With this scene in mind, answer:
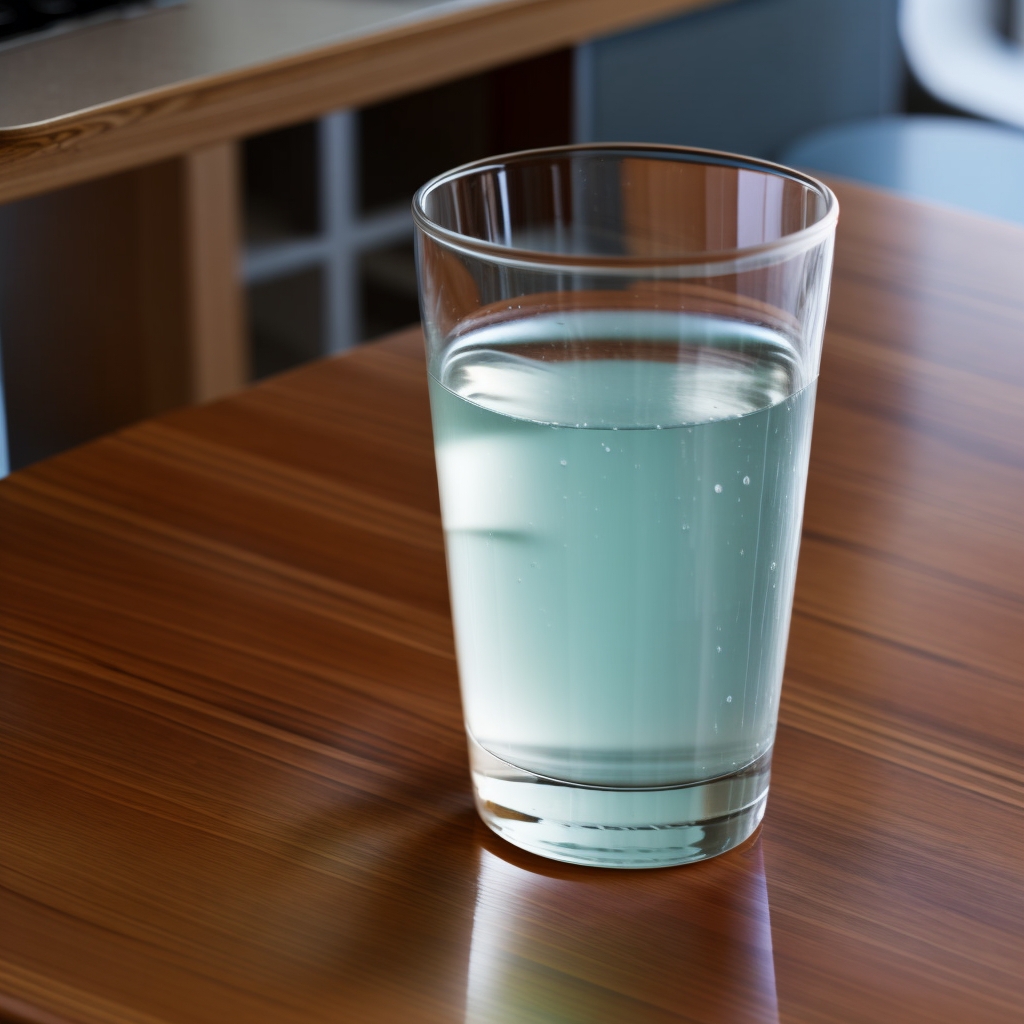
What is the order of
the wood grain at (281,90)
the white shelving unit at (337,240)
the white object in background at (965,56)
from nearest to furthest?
the wood grain at (281,90), the white shelving unit at (337,240), the white object in background at (965,56)

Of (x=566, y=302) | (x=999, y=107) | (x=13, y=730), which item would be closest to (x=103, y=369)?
(x=13, y=730)

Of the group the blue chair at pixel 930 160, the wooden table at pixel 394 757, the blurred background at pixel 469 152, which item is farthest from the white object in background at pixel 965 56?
the wooden table at pixel 394 757

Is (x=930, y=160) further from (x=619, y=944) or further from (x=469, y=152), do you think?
(x=619, y=944)

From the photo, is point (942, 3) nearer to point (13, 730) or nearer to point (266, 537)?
point (266, 537)

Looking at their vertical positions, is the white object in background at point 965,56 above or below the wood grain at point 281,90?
below

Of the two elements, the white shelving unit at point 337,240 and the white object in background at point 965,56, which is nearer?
the white shelving unit at point 337,240

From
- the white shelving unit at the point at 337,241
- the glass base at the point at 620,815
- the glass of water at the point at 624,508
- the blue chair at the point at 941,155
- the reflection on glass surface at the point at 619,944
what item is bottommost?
the white shelving unit at the point at 337,241

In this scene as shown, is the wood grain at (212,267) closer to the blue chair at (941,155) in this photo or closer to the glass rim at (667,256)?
the blue chair at (941,155)

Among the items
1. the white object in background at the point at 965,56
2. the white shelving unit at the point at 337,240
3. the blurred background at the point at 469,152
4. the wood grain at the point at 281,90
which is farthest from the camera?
the white object in background at the point at 965,56
